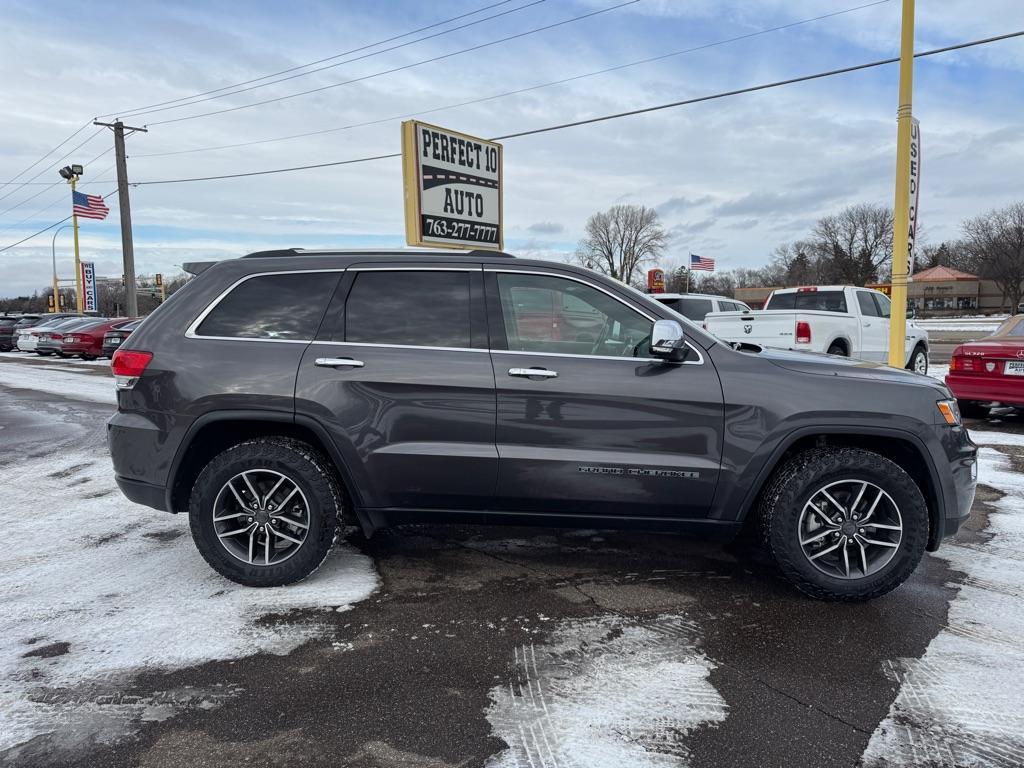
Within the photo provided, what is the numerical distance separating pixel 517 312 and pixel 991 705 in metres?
2.69

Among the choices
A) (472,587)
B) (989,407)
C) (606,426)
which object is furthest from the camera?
(989,407)

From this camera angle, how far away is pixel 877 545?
3.58 m

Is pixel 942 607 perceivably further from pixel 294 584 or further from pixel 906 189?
pixel 906 189

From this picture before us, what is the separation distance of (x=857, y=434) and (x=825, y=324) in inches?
327

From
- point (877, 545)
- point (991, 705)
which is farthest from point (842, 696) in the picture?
point (877, 545)

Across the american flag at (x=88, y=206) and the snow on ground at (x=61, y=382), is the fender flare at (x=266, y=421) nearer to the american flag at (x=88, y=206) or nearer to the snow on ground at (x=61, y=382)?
the snow on ground at (x=61, y=382)

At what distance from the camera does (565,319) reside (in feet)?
12.4

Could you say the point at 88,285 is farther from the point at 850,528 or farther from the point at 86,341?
the point at 850,528

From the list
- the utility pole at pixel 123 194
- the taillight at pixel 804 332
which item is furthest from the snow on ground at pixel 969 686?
the utility pole at pixel 123 194

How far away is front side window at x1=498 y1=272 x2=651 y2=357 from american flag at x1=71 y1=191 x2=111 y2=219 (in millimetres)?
Result: 37522

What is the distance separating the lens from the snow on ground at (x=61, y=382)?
491 inches

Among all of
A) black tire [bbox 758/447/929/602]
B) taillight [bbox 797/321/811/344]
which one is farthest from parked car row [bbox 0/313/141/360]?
black tire [bbox 758/447/929/602]

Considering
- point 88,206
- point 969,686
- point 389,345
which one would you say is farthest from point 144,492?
point 88,206

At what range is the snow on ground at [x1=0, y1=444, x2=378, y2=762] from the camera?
267 centimetres
